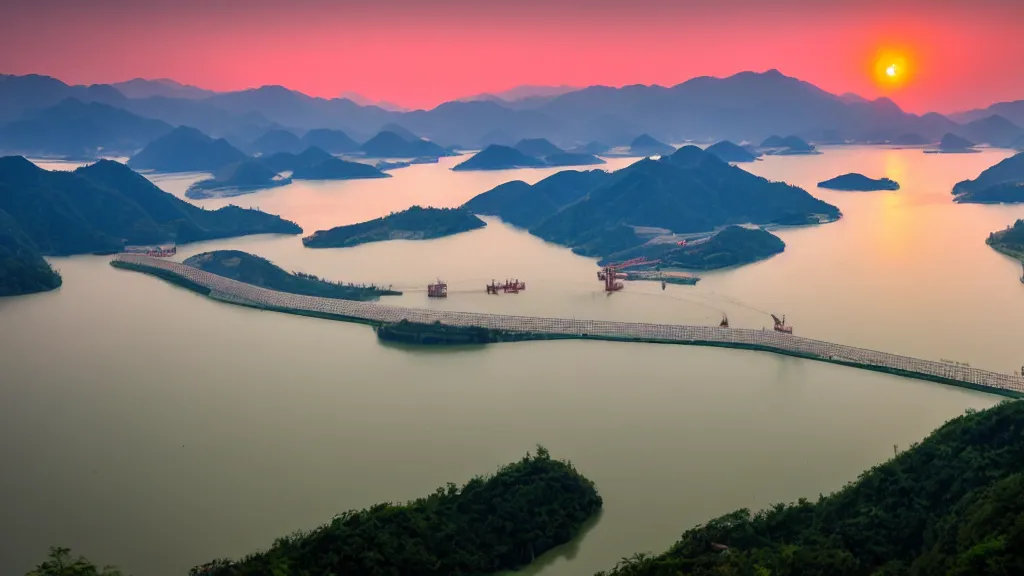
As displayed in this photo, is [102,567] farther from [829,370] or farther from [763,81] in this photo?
[763,81]

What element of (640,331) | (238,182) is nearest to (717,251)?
(640,331)

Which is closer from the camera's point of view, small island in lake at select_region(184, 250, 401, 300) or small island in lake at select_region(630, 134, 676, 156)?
small island in lake at select_region(184, 250, 401, 300)

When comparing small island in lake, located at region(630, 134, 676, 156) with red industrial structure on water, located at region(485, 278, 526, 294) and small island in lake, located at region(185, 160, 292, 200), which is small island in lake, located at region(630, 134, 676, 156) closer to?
small island in lake, located at region(185, 160, 292, 200)

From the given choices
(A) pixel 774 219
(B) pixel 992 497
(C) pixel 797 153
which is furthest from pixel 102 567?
(C) pixel 797 153

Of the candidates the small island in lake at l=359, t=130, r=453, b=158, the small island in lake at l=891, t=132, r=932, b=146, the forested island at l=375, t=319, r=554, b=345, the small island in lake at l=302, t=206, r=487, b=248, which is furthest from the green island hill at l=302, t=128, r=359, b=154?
the forested island at l=375, t=319, r=554, b=345

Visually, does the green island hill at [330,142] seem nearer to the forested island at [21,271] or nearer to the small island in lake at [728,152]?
the small island in lake at [728,152]

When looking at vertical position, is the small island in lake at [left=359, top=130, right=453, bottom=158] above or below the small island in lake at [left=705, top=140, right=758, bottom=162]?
above

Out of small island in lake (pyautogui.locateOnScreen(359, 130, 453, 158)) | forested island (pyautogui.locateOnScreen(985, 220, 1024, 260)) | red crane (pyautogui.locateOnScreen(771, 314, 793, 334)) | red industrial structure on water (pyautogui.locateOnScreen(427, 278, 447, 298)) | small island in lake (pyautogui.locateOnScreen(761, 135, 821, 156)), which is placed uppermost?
small island in lake (pyautogui.locateOnScreen(761, 135, 821, 156))
